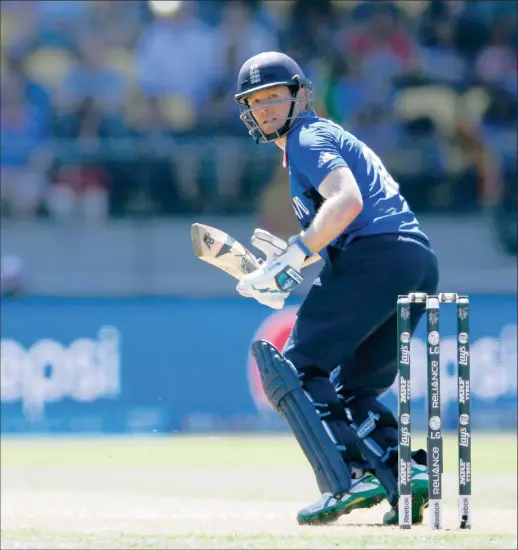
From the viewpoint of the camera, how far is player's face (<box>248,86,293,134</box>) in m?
5.35

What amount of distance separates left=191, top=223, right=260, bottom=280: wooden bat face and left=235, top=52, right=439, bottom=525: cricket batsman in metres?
0.16

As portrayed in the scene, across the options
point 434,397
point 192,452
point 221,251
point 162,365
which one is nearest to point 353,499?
point 434,397

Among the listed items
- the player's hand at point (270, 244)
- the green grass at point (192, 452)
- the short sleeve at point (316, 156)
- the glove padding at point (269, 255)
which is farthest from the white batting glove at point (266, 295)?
the green grass at point (192, 452)

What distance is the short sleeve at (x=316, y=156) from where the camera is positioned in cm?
504

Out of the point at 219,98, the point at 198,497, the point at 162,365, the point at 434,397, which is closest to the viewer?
the point at 434,397

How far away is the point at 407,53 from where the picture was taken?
1358cm

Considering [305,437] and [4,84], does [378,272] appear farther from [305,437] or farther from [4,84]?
[4,84]

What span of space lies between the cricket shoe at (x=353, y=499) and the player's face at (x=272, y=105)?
5.02 ft

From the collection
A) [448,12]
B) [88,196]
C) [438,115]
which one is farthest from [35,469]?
[448,12]

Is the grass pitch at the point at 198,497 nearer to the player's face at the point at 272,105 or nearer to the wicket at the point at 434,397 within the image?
the wicket at the point at 434,397

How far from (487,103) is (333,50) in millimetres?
1698

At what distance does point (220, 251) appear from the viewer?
5.38 m

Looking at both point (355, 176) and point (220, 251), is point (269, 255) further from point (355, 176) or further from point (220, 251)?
point (355, 176)

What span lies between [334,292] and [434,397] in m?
0.68
